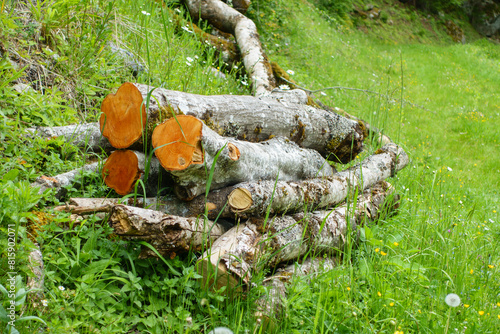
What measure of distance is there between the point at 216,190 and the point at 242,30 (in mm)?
5315

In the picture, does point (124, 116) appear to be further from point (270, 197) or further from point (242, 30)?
point (242, 30)

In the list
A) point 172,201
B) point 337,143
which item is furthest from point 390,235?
point 172,201

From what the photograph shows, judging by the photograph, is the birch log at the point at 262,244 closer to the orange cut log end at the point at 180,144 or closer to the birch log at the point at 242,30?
the orange cut log end at the point at 180,144

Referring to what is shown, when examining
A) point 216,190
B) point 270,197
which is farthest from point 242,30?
point 270,197

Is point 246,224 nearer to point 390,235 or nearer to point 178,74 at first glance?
point 390,235

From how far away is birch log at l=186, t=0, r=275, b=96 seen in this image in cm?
619

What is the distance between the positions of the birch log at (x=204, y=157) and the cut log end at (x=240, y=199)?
0.19 metres

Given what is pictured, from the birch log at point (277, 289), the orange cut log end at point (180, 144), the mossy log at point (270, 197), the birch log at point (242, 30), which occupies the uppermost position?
the orange cut log end at point (180, 144)

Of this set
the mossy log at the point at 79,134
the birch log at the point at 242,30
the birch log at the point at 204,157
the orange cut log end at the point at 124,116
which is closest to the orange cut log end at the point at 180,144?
the birch log at the point at 204,157

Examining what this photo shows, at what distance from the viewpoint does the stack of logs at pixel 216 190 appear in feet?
7.18

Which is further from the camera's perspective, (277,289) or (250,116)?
(250,116)

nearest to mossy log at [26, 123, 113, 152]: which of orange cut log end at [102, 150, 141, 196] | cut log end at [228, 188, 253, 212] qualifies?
orange cut log end at [102, 150, 141, 196]

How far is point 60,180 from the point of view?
266cm

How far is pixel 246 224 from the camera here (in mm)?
2479
